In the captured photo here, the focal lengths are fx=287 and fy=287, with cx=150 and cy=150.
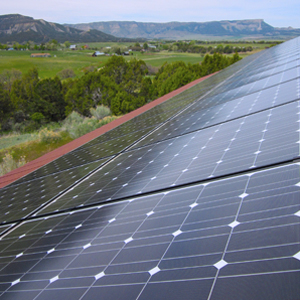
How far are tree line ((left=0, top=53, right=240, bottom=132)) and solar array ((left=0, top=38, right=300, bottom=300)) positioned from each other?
3725 centimetres

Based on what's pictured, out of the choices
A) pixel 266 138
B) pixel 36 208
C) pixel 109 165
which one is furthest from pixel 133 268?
pixel 109 165

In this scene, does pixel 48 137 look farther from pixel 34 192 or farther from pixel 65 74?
pixel 65 74

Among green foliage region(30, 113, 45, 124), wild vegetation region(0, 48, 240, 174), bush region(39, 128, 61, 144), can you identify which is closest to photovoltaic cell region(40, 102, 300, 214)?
bush region(39, 128, 61, 144)

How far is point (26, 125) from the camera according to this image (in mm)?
50812

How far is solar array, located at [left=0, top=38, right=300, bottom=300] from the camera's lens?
9.98 ft

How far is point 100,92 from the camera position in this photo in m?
47.4


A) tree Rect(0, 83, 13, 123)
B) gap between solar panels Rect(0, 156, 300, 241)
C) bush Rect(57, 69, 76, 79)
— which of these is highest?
bush Rect(57, 69, 76, 79)

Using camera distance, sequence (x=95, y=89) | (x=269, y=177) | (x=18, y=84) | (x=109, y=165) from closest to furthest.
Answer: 1. (x=269, y=177)
2. (x=109, y=165)
3. (x=95, y=89)
4. (x=18, y=84)

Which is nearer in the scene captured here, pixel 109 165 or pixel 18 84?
pixel 109 165

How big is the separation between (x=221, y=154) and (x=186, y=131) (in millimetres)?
4216

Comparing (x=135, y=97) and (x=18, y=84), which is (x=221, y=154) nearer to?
(x=135, y=97)

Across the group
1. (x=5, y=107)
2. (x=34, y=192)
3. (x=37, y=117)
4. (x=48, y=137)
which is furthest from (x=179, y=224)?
(x=5, y=107)

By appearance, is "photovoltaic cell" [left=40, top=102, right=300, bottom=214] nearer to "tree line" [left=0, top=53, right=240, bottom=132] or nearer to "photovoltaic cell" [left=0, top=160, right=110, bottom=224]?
"photovoltaic cell" [left=0, top=160, right=110, bottom=224]

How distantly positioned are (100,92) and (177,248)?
4572 centimetres
